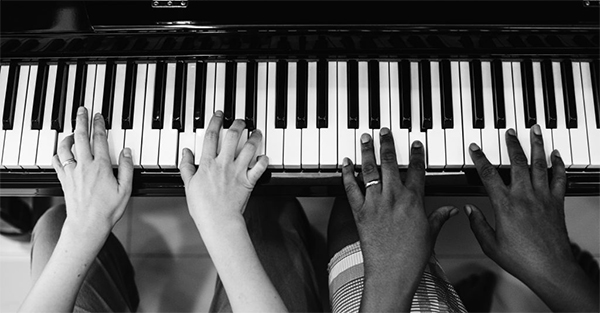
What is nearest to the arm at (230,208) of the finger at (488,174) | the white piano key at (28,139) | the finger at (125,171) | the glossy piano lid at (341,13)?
the finger at (125,171)

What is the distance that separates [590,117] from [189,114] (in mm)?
824

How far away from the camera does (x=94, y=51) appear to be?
43.7 inches

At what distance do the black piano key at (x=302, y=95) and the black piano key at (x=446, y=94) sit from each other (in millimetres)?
281

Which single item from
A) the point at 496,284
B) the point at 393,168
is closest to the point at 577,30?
the point at 393,168

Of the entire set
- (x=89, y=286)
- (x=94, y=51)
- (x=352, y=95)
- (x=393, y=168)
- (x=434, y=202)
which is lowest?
(x=89, y=286)

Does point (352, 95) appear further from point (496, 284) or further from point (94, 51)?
point (496, 284)

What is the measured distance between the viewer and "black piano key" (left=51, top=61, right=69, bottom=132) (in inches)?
43.1

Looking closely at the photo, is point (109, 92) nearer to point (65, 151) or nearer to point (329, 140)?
point (65, 151)

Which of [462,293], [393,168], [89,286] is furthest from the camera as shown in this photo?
[462,293]

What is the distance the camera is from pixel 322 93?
3.61 feet

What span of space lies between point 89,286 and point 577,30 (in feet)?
3.95

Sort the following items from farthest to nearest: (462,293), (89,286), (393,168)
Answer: (462,293)
(89,286)
(393,168)

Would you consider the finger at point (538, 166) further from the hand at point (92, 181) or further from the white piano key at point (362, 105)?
the hand at point (92, 181)

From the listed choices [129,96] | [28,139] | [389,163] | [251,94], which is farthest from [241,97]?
[28,139]
